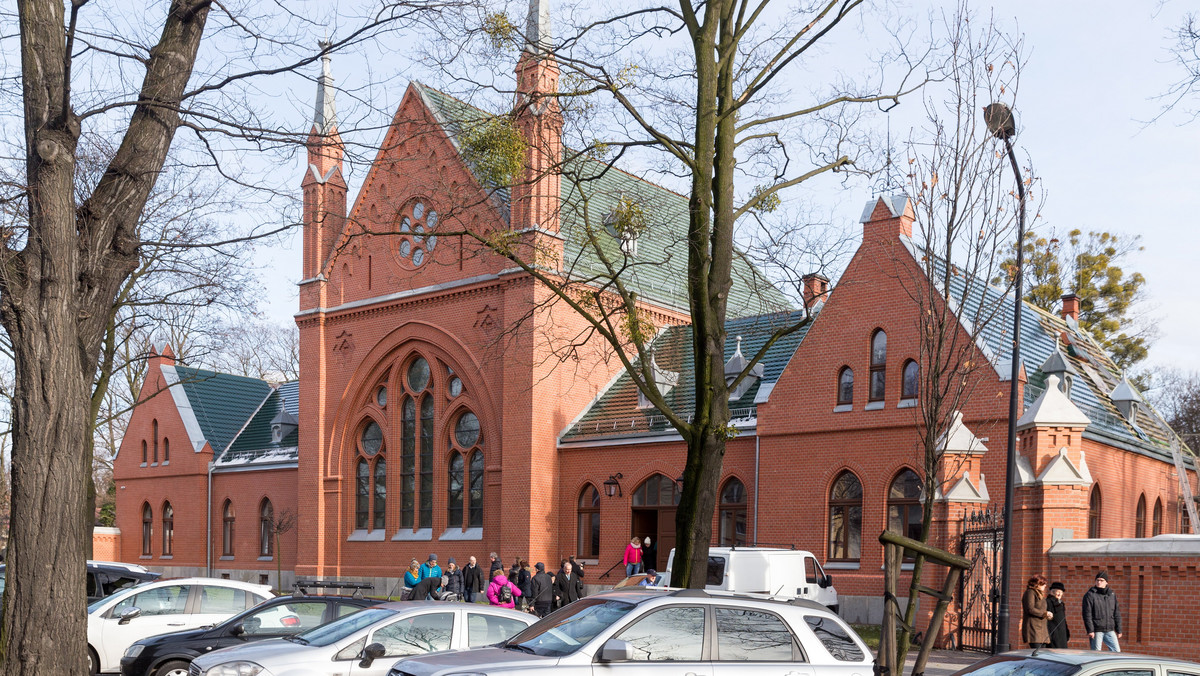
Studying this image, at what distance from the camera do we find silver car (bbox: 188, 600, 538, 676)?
33.1 ft

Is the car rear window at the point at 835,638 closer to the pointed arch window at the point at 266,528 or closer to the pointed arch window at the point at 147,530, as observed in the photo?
the pointed arch window at the point at 266,528

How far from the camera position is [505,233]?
1514 centimetres

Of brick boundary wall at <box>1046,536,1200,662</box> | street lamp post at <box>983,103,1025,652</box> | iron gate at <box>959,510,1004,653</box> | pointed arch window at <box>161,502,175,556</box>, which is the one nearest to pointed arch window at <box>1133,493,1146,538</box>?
iron gate at <box>959,510,1004,653</box>

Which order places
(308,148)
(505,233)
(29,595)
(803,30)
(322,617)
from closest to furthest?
(29,595)
(308,148)
(322,617)
(803,30)
(505,233)

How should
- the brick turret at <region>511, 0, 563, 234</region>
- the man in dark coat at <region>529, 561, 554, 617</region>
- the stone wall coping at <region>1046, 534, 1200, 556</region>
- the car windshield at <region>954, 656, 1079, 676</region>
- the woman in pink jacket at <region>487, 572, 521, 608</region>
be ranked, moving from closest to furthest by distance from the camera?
1. the car windshield at <region>954, 656, 1079, 676</region>
2. the brick turret at <region>511, 0, 563, 234</region>
3. the stone wall coping at <region>1046, 534, 1200, 556</region>
4. the woman in pink jacket at <region>487, 572, 521, 608</region>
5. the man in dark coat at <region>529, 561, 554, 617</region>

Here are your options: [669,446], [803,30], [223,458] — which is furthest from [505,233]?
[223,458]

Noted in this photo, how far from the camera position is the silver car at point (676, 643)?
27.3 ft

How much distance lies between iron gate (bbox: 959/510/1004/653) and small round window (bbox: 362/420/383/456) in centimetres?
1994

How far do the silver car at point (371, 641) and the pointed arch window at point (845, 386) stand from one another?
50.3 ft

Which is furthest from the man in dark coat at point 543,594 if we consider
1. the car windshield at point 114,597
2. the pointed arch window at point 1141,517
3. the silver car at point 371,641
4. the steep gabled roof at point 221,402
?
the steep gabled roof at point 221,402

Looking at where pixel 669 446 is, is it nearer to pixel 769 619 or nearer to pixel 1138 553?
pixel 1138 553

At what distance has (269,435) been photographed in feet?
136

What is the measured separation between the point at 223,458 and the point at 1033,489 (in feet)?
102

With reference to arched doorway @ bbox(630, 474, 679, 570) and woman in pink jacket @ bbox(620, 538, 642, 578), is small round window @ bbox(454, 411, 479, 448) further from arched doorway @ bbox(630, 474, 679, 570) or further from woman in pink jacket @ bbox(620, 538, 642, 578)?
woman in pink jacket @ bbox(620, 538, 642, 578)
